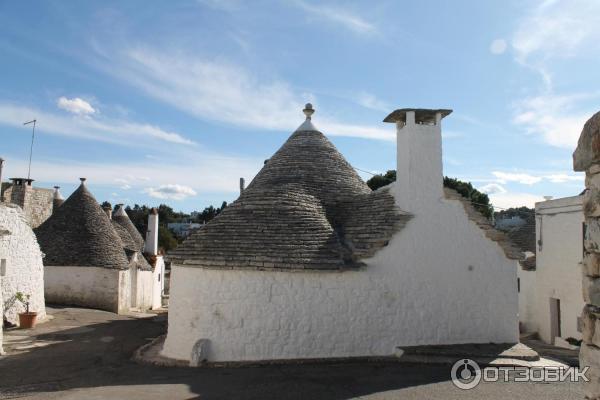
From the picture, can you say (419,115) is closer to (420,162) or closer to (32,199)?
(420,162)

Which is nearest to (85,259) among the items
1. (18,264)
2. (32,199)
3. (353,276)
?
(18,264)

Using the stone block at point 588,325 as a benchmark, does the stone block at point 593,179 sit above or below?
above

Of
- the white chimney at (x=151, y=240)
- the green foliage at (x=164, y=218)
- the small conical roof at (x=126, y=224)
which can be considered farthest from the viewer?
the green foliage at (x=164, y=218)

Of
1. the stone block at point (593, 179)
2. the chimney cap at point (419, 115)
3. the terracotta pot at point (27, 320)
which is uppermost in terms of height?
the chimney cap at point (419, 115)

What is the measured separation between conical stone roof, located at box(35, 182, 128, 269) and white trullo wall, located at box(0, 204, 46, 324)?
3.17 metres

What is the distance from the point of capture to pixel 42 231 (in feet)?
66.8

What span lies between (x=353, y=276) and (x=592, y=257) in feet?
23.2

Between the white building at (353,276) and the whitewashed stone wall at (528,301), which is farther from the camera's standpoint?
the whitewashed stone wall at (528,301)

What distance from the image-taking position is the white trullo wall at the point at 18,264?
14.2 metres

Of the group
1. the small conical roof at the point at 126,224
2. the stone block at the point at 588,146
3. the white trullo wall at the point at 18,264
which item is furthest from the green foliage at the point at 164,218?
the stone block at the point at 588,146

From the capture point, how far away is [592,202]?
3400 millimetres

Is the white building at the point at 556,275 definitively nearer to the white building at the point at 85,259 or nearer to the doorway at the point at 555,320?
the doorway at the point at 555,320

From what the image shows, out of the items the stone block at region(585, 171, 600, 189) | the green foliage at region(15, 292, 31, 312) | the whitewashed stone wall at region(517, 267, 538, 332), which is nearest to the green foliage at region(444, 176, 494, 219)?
the whitewashed stone wall at region(517, 267, 538, 332)

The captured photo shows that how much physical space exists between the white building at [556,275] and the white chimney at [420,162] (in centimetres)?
717
